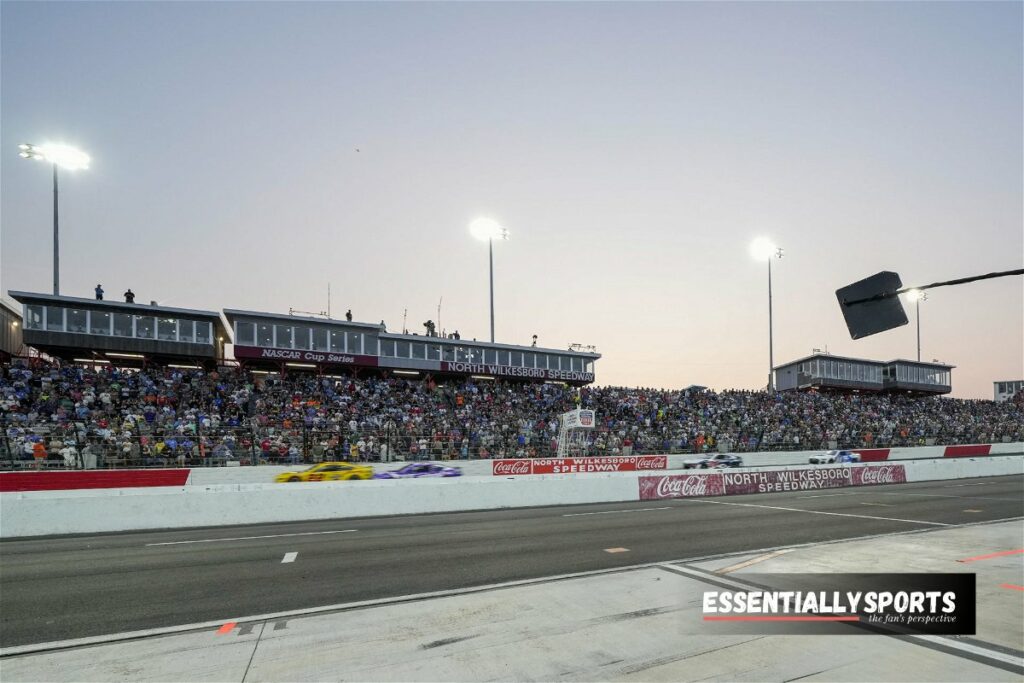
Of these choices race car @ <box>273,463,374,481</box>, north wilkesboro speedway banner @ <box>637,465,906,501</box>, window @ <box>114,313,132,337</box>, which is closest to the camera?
north wilkesboro speedway banner @ <box>637,465,906,501</box>

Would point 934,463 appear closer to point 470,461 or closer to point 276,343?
point 470,461

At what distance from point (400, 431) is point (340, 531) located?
15414 mm

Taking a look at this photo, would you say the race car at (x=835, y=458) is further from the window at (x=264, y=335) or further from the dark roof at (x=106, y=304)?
the dark roof at (x=106, y=304)

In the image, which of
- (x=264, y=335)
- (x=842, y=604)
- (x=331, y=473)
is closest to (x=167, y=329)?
(x=264, y=335)

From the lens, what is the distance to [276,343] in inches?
1531

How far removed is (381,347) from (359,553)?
31.7 metres

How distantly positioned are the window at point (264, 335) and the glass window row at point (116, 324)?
2791mm

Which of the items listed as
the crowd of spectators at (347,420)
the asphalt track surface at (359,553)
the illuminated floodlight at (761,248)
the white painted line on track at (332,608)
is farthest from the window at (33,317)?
the illuminated floodlight at (761,248)

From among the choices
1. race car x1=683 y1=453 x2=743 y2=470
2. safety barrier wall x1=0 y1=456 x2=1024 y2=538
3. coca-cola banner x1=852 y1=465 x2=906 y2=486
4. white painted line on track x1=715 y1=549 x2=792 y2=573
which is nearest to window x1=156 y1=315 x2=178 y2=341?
Answer: safety barrier wall x1=0 y1=456 x2=1024 y2=538

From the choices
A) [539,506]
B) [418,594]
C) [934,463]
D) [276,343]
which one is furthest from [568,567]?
[276,343]

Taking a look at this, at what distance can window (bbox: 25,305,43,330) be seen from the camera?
1293 inches

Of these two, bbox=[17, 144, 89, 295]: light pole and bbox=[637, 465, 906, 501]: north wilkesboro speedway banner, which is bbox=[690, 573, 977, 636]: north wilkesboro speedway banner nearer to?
bbox=[637, 465, 906, 501]: north wilkesboro speedway banner

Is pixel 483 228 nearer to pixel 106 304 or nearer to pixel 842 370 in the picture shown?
pixel 106 304

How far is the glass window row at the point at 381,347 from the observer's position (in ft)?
127
